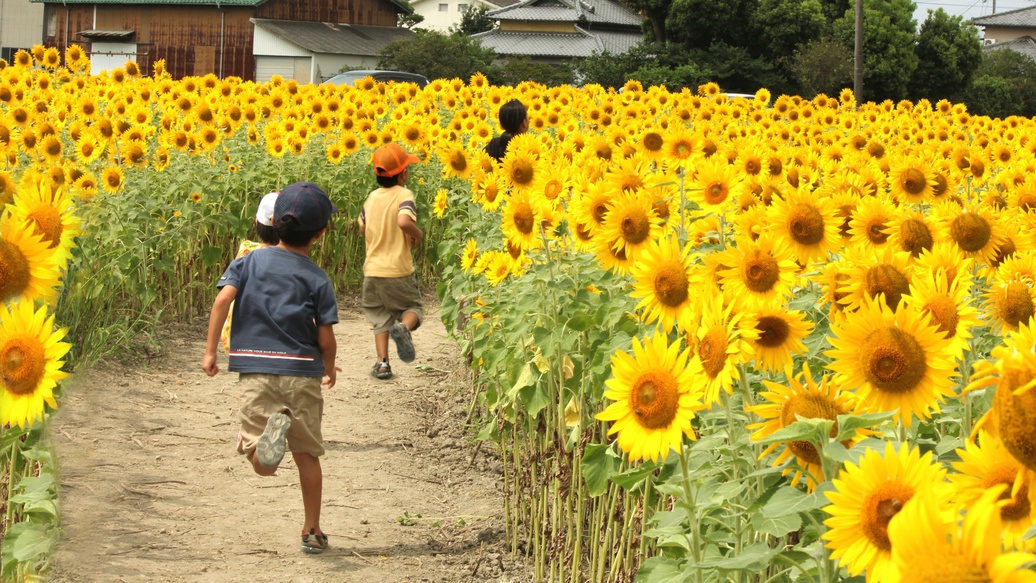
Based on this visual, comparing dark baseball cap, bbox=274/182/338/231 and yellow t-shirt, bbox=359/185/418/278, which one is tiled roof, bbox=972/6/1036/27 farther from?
dark baseball cap, bbox=274/182/338/231

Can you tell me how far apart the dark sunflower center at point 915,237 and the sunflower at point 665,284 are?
65 cm

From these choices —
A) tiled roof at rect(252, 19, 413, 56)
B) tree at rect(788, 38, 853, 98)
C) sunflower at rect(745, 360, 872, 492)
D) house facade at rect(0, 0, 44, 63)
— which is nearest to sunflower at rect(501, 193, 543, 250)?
sunflower at rect(745, 360, 872, 492)

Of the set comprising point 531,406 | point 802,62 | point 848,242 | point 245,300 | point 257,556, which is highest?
point 802,62

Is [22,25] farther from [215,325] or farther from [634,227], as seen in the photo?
[634,227]

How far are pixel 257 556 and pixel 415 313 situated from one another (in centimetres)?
290

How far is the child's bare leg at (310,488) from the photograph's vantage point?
14.7ft

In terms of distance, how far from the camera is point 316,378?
4.50 metres

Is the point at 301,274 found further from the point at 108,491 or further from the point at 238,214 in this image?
the point at 238,214

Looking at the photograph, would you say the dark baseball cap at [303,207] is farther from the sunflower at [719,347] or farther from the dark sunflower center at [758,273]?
the sunflower at [719,347]

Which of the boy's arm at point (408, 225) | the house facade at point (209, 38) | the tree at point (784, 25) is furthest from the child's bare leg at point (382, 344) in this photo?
the house facade at point (209, 38)

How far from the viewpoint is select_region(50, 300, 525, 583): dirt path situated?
4.29 m

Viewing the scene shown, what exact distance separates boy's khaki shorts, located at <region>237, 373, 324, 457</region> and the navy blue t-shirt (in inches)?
1.3

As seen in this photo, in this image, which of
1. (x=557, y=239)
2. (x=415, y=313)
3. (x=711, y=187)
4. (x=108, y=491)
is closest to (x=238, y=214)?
(x=415, y=313)

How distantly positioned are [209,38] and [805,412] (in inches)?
2066
